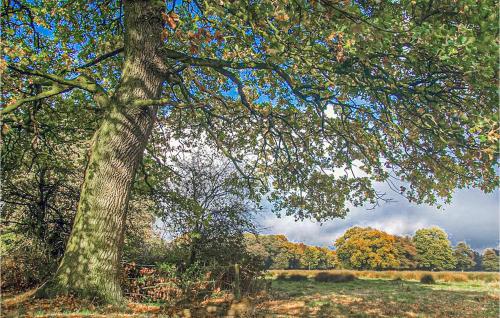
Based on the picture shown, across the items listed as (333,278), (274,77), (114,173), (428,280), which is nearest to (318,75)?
(274,77)

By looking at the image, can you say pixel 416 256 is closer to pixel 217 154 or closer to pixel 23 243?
pixel 217 154

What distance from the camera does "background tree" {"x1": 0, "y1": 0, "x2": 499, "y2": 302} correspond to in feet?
21.3

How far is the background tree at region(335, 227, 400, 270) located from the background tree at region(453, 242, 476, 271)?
1847 centimetres

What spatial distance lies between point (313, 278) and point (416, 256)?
175 feet

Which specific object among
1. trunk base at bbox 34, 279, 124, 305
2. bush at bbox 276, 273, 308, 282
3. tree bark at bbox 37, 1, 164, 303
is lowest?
bush at bbox 276, 273, 308, 282

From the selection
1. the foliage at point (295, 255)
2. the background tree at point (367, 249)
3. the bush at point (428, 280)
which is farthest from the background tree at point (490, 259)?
the bush at point (428, 280)

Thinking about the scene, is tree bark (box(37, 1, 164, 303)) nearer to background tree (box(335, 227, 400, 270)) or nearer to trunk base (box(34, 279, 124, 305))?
trunk base (box(34, 279, 124, 305))

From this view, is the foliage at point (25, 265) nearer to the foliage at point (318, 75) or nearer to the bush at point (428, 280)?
the foliage at point (318, 75)

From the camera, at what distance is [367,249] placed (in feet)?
230

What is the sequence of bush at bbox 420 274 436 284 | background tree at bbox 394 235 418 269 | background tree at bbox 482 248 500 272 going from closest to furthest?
1. bush at bbox 420 274 436 284
2. background tree at bbox 394 235 418 269
3. background tree at bbox 482 248 500 272

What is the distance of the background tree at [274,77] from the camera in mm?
6484

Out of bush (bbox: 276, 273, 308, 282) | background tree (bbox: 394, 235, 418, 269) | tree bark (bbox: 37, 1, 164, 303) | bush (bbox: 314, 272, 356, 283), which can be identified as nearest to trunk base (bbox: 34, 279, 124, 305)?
tree bark (bbox: 37, 1, 164, 303)

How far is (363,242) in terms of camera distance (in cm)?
7050

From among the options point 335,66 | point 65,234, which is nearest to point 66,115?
point 65,234
